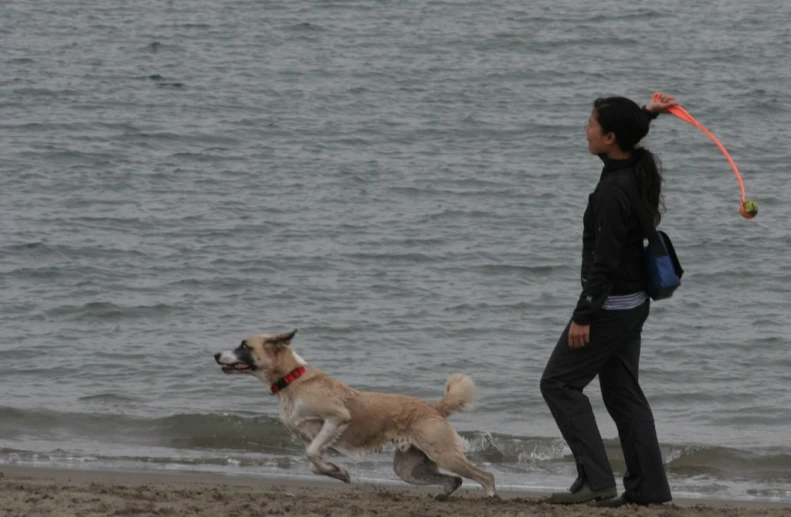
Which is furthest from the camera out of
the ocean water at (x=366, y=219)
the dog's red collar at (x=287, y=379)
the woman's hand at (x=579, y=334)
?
the ocean water at (x=366, y=219)

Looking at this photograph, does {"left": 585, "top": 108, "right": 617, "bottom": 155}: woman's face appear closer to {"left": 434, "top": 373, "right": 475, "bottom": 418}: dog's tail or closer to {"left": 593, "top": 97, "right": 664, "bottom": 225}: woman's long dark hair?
{"left": 593, "top": 97, "right": 664, "bottom": 225}: woman's long dark hair

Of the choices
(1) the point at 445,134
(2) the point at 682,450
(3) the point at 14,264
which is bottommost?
(2) the point at 682,450

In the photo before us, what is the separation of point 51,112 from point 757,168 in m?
10.5

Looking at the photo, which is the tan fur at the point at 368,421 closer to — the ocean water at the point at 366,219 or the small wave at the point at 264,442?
the ocean water at the point at 366,219

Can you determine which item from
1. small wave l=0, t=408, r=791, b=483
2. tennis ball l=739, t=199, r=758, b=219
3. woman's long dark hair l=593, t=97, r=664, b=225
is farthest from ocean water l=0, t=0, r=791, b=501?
woman's long dark hair l=593, t=97, r=664, b=225

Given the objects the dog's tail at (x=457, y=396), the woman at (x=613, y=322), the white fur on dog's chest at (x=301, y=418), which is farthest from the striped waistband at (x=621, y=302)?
the white fur on dog's chest at (x=301, y=418)

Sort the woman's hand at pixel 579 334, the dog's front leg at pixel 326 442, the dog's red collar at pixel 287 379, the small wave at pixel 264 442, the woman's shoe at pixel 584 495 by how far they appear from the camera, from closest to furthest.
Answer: the woman's hand at pixel 579 334, the woman's shoe at pixel 584 495, the dog's front leg at pixel 326 442, the dog's red collar at pixel 287 379, the small wave at pixel 264 442

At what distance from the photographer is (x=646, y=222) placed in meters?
5.97

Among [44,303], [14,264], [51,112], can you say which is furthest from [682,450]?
[51,112]

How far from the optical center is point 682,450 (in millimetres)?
8945

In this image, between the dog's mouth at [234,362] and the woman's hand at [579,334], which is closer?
the woman's hand at [579,334]

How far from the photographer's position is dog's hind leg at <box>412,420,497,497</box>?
22.4 feet

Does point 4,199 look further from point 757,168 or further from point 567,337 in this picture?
point 567,337

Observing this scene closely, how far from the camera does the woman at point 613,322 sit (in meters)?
5.98
